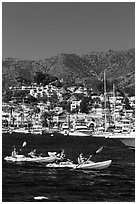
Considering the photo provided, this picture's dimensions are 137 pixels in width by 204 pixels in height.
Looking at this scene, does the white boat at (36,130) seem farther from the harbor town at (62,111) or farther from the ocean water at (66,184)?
the ocean water at (66,184)

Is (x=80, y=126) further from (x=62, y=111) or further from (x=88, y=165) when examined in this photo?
(x=88, y=165)

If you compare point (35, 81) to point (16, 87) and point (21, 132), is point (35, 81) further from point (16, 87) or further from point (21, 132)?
point (21, 132)

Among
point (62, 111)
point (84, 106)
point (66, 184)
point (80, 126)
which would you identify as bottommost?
point (66, 184)

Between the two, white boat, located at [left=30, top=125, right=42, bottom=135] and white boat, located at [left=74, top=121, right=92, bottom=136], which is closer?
white boat, located at [left=74, top=121, right=92, bottom=136]

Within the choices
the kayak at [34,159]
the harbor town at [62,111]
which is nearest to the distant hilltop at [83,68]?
the harbor town at [62,111]

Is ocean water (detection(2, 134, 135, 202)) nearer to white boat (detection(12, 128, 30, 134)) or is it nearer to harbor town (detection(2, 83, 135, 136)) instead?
harbor town (detection(2, 83, 135, 136))

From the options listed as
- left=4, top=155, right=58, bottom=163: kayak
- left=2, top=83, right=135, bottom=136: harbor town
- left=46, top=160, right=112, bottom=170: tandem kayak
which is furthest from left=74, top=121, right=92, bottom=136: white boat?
left=46, top=160, right=112, bottom=170: tandem kayak

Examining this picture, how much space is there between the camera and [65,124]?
2805 cm

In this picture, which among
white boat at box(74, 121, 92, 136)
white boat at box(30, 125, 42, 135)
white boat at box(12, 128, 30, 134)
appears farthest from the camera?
white boat at box(12, 128, 30, 134)

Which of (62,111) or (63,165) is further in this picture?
(62,111)

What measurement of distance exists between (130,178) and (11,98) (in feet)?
91.0

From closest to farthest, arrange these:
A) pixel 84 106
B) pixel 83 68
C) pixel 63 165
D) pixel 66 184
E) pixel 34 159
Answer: pixel 66 184 < pixel 63 165 < pixel 34 159 < pixel 84 106 < pixel 83 68

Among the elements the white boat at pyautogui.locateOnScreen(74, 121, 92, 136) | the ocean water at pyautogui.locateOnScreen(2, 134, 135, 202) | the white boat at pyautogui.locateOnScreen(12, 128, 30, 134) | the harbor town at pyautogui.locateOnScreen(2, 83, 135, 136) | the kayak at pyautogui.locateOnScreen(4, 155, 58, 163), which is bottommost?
the ocean water at pyautogui.locateOnScreen(2, 134, 135, 202)

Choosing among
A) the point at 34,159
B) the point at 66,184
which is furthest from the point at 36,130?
the point at 66,184
